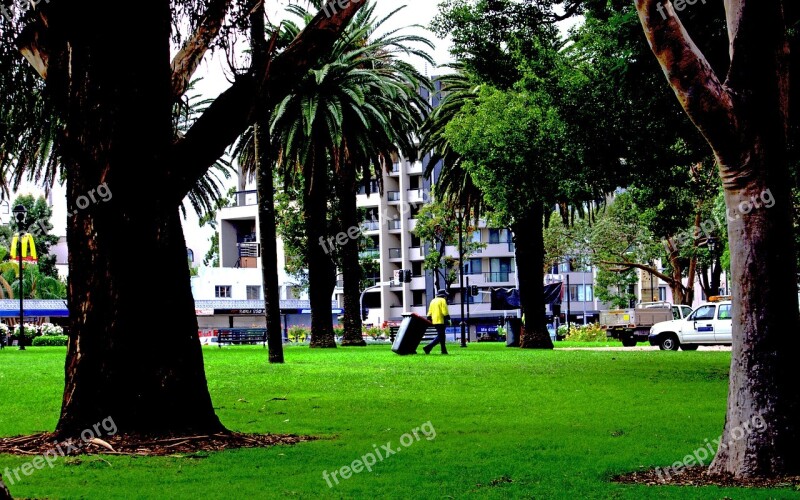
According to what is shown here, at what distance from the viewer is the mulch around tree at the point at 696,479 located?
25.3ft

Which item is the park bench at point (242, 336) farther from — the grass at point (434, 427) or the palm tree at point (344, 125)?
the grass at point (434, 427)

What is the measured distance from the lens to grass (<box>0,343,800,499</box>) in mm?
7680

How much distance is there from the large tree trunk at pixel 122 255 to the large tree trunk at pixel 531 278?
28.3 m

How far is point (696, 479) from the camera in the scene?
802 cm

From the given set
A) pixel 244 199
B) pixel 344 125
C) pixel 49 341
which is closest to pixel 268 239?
pixel 344 125

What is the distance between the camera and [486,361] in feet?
85.1

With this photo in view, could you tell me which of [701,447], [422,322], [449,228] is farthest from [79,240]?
[449,228]

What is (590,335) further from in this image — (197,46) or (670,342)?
(197,46)

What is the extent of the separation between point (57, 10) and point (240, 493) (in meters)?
5.62

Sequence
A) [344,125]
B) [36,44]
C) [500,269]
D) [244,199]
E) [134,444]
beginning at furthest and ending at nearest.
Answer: [244,199] < [500,269] < [344,125] < [36,44] < [134,444]

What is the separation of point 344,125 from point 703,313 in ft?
49.0

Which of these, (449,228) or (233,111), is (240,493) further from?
(449,228)

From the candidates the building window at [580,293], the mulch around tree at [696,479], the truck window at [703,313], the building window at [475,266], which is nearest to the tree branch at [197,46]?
the mulch around tree at [696,479]

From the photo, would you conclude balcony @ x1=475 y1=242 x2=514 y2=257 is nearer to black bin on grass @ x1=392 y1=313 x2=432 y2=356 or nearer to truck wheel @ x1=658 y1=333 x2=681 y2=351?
truck wheel @ x1=658 y1=333 x2=681 y2=351
